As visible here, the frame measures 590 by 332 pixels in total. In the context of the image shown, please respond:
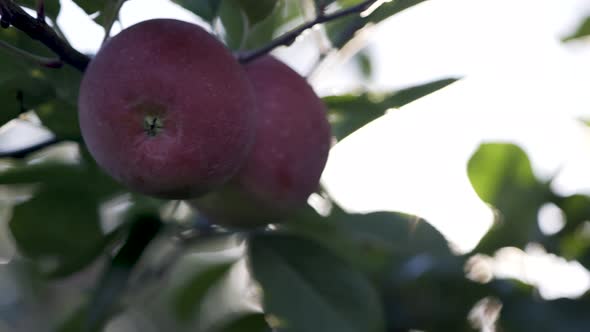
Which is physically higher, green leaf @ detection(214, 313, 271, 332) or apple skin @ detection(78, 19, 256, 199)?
apple skin @ detection(78, 19, 256, 199)

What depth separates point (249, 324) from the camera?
1318 millimetres

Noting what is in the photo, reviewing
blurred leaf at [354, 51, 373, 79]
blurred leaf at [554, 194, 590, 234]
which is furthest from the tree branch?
blurred leaf at [354, 51, 373, 79]

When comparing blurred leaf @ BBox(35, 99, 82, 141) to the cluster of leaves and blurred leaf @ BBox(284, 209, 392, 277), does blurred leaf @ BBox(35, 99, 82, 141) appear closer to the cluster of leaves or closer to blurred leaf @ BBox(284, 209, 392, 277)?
the cluster of leaves

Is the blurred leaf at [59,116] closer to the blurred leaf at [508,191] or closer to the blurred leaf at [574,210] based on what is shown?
the blurred leaf at [508,191]

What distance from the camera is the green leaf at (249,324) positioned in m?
1.31

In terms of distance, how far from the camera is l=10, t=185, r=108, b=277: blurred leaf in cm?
122

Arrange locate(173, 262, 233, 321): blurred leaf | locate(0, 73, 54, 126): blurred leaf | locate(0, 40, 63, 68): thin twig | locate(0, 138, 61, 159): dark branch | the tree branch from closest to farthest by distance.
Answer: the tree branch, locate(0, 40, 63, 68): thin twig, locate(0, 73, 54, 126): blurred leaf, locate(0, 138, 61, 159): dark branch, locate(173, 262, 233, 321): blurred leaf

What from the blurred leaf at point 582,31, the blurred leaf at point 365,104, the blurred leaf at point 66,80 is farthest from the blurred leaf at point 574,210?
the blurred leaf at point 66,80

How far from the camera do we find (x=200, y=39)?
0.89 metres

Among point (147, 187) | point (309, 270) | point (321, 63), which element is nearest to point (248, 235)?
point (309, 270)

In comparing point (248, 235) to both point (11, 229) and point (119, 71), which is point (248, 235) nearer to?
point (11, 229)

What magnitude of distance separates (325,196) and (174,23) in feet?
1.75

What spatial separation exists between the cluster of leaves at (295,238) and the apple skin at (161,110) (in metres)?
0.13

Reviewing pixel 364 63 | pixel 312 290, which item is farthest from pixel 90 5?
pixel 364 63
